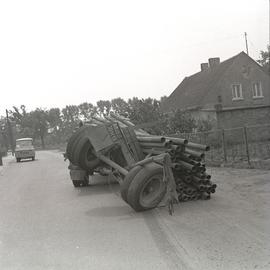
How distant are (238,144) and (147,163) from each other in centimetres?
777

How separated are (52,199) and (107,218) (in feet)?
11.9

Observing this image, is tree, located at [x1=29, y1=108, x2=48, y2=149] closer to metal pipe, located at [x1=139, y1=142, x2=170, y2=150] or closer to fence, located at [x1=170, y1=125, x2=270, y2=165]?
fence, located at [x1=170, y1=125, x2=270, y2=165]

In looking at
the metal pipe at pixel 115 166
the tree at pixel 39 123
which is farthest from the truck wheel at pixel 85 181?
the tree at pixel 39 123

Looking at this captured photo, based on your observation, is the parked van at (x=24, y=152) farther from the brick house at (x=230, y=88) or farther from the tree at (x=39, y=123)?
the tree at (x=39, y=123)

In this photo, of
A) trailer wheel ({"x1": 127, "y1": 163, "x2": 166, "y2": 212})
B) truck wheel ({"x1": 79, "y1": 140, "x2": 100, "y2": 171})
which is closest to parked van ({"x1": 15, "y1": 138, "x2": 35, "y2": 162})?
truck wheel ({"x1": 79, "y1": 140, "x2": 100, "y2": 171})

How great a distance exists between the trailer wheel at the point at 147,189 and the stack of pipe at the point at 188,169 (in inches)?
26.8

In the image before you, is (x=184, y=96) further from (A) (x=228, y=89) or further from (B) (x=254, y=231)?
(B) (x=254, y=231)

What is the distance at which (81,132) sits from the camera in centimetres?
1425

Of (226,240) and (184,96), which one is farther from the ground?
(184,96)

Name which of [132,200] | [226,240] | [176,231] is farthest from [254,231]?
[132,200]

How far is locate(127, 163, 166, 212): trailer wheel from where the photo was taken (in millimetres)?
9239

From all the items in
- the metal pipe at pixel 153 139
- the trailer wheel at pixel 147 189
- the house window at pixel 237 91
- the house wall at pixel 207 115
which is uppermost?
the house window at pixel 237 91

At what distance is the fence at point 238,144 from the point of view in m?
15.8

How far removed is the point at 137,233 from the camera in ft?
24.5
